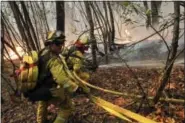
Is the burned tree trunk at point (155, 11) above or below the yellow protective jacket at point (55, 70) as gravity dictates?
above

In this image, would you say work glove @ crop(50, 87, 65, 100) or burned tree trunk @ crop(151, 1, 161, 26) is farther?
burned tree trunk @ crop(151, 1, 161, 26)

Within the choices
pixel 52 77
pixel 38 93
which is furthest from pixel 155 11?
pixel 38 93

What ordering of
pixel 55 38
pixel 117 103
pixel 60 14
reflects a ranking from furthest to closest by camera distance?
pixel 60 14 < pixel 117 103 < pixel 55 38

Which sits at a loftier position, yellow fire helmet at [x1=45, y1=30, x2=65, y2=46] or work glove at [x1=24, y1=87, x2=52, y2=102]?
yellow fire helmet at [x1=45, y1=30, x2=65, y2=46]

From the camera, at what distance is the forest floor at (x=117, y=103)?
239 inches

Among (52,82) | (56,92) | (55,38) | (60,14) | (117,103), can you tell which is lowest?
(117,103)

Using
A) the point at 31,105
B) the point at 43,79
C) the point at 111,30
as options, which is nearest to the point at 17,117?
the point at 31,105

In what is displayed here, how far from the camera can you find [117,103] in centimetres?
686

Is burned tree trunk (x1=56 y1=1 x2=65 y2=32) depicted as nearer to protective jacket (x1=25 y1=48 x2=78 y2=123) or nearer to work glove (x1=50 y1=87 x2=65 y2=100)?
protective jacket (x1=25 y1=48 x2=78 y2=123)

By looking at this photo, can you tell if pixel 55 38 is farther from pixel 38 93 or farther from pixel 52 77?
pixel 38 93

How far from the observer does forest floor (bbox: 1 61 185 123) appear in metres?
6.06

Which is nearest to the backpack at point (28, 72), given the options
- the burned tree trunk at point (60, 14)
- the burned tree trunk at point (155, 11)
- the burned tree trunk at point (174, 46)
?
the burned tree trunk at point (174, 46)

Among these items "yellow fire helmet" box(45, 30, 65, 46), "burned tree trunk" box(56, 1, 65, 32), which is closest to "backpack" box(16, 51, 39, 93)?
"yellow fire helmet" box(45, 30, 65, 46)

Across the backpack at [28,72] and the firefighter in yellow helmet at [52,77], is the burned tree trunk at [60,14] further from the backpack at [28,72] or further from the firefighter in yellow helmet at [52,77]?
the backpack at [28,72]
